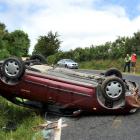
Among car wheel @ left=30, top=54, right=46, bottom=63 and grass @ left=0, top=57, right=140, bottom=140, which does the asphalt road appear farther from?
car wheel @ left=30, top=54, right=46, bottom=63

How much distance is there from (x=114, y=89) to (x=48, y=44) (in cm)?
7213

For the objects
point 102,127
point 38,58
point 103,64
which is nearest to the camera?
point 102,127

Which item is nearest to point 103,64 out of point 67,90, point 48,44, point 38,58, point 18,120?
point 48,44

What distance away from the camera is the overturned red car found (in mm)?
11836

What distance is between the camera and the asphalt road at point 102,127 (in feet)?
31.7

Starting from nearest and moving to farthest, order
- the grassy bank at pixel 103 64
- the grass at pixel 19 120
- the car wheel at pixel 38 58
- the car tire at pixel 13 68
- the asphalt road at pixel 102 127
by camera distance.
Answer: the asphalt road at pixel 102 127, the grass at pixel 19 120, the car tire at pixel 13 68, the car wheel at pixel 38 58, the grassy bank at pixel 103 64

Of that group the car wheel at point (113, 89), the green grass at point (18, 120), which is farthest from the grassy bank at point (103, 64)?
the car wheel at point (113, 89)

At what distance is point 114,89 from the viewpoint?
11.8 meters

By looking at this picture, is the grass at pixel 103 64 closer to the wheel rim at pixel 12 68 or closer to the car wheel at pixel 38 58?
the car wheel at pixel 38 58

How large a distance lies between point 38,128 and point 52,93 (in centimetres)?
126

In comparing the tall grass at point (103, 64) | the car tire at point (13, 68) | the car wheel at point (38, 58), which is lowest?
the tall grass at point (103, 64)

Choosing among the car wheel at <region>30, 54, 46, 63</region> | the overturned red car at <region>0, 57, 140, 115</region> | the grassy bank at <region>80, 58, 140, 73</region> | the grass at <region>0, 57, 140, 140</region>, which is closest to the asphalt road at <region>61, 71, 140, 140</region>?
the overturned red car at <region>0, 57, 140, 115</region>

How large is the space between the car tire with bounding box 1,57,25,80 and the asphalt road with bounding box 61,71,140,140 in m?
1.43

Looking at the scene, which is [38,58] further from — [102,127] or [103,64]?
[103,64]
